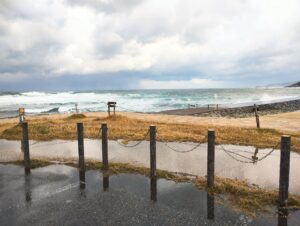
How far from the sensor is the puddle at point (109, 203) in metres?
5.51

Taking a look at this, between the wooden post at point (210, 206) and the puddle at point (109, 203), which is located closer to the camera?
the puddle at point (109, 203)

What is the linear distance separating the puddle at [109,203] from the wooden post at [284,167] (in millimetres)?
366

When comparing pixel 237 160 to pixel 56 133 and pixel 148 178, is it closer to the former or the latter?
pixel 148 178

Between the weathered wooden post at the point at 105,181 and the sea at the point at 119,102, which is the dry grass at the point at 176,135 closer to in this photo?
the weathered wooden post at the point at 105,181

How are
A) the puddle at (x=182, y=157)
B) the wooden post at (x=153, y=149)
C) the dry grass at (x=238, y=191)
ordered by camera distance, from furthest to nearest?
the puddle at (x=182, y=157) → the wooden post at (x=153, y=149) → the dry grass at (x=238, y=191)

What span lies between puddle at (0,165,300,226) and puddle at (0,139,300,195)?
149 cm

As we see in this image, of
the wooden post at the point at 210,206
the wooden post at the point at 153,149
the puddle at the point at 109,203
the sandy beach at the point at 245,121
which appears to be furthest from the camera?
the sandy beach at the point at 245,121

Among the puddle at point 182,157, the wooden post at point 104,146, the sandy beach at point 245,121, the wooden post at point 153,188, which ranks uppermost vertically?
the wooden post at point 104,146

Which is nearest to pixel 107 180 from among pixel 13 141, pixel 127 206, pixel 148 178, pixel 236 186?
pixel 148 178

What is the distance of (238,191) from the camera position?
663cm

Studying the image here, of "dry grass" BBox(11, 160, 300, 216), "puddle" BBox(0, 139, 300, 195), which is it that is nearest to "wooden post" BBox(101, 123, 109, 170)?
"dry grass" BBox(11, 160, 300, 216)

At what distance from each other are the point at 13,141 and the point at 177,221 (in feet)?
34.8

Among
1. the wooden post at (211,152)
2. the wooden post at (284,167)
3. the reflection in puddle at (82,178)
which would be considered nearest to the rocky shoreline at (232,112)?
the reflection in puddle at (82,178)

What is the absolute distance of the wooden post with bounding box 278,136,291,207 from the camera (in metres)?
5.75
